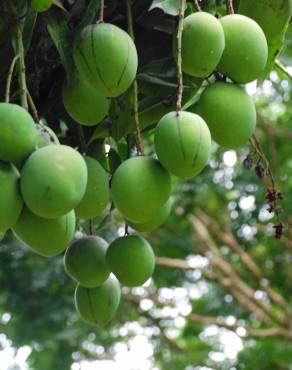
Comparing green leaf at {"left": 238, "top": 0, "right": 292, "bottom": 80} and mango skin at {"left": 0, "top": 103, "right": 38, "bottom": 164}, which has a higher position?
green leaf at {"left": 238, "top": 0, "right": 292, "bottom": 80}

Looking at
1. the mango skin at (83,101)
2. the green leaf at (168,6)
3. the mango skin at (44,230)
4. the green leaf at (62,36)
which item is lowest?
the mango skin at (44,230)

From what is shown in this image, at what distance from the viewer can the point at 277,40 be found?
889 millimetres

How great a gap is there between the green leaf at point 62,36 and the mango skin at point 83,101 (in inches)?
0.8

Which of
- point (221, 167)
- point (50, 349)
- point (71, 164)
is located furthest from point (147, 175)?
point (221, 167)

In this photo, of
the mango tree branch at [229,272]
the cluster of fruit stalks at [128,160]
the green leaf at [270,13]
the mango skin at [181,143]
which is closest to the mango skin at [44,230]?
the cluster of fruit stalks at [128,160]

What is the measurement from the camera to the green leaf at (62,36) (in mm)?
791

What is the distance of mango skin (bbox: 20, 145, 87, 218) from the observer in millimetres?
644

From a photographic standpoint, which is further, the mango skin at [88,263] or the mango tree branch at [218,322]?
the mango tree branch at [218,322]

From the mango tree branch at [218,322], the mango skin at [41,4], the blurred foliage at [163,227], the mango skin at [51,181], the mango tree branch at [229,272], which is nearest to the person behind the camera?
the mango skin at [51,181]

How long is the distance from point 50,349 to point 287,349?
78 centimetres

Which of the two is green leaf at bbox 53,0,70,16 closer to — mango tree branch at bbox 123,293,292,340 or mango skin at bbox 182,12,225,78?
mango skin at bbox 182,12,225,78

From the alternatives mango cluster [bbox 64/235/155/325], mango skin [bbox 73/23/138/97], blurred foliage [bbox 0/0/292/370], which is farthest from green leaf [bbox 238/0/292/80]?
mango cluster [bbox 64/235/155/325]

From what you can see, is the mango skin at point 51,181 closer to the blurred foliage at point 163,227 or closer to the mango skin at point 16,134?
the mango skin at point 16,134

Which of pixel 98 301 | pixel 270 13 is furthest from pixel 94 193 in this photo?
pixel 270 13
